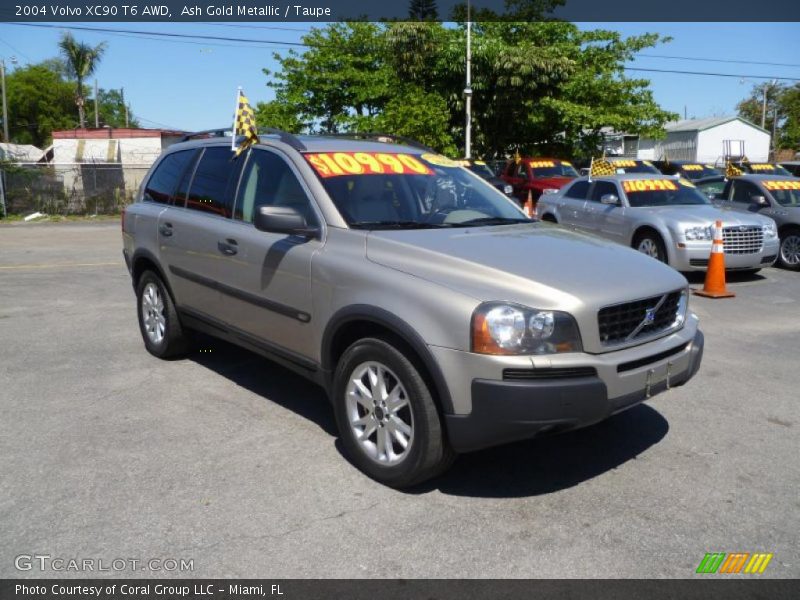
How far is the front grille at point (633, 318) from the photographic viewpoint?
3.54 meters

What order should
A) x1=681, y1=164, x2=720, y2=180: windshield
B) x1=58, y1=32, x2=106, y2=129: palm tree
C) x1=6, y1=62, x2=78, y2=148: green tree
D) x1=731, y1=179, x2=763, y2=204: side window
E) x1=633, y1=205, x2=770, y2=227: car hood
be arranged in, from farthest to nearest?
1. x1=6, y1=62, x2=78, y2=148: green tree
2. x1=58, y1=32, x2=106, y2=129: palm tree
3. x1=681, y1=164, x2=720, y2=180: windshield
4. x1=731, y1=179, x2=763, y2=204: side window
5. x1=633, y1=205, x2=770, y2=227: car hood

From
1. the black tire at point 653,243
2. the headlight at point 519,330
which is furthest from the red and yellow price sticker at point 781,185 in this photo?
the headlight at point 519,330

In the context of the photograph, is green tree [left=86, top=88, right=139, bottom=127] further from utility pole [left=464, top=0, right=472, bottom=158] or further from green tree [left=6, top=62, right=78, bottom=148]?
utility pole [left=464, top=0, right=472, bottom=158]

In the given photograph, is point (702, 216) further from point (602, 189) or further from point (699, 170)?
point (699, 170)

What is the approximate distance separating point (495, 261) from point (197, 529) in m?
1.94

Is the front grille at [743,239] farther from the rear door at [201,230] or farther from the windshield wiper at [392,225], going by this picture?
the rear door at [201,230]

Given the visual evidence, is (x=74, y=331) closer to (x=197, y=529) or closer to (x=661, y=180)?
(x=197, y=529)

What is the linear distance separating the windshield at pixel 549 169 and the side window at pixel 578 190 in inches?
311

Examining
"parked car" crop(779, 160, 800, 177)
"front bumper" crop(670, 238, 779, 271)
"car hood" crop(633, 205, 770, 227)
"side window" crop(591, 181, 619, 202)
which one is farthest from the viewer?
"parked car" crop(779, 160, 800, 177)

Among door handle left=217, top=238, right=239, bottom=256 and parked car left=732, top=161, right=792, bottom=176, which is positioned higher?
parked car left=732, top=161, right=792, bottom=176

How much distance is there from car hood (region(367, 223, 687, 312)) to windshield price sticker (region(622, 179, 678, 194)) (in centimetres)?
765

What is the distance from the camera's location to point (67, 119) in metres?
75.9

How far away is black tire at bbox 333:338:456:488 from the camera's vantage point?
11.6 feet

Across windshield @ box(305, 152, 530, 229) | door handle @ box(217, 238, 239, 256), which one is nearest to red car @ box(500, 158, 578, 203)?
windshield @ box(305, 152, 530, 229)
